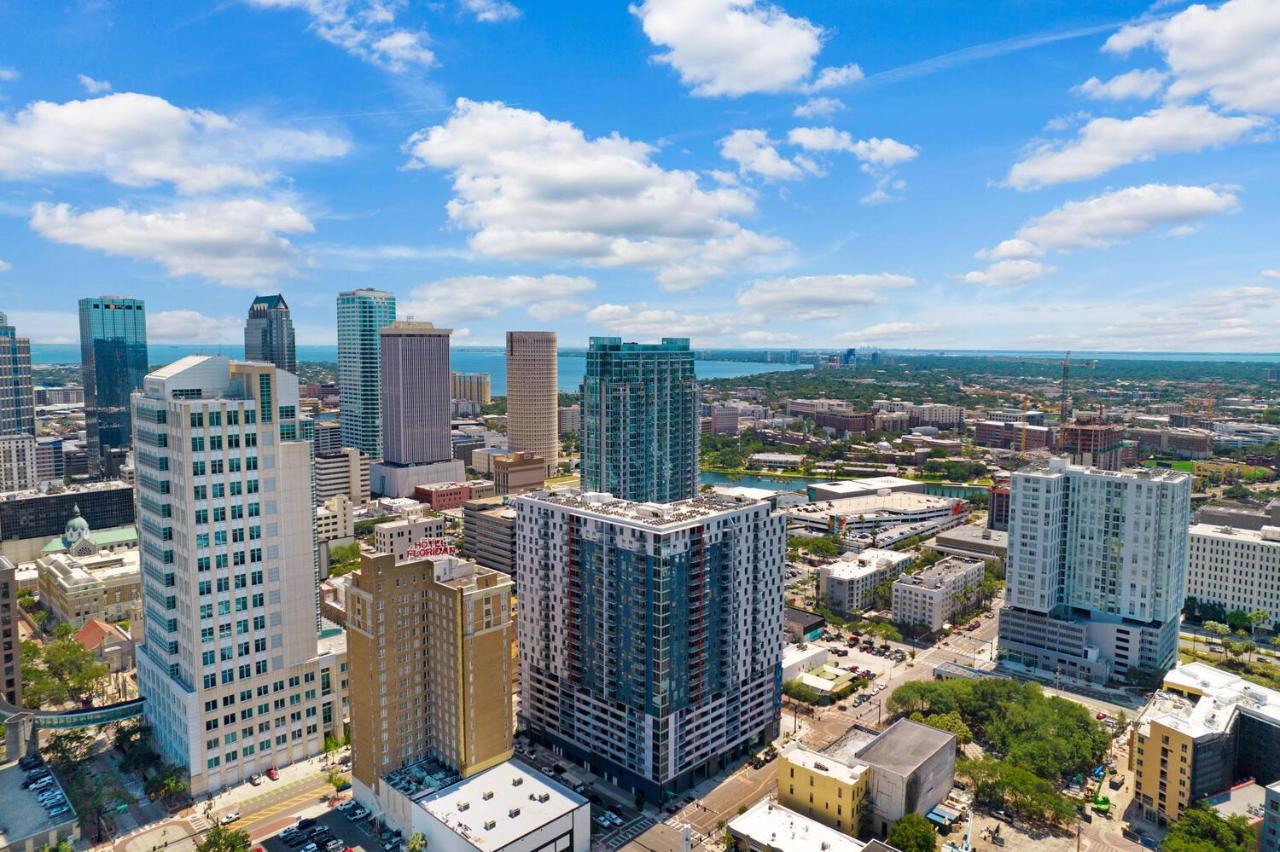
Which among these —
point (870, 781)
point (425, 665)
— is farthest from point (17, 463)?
point (870, 781)

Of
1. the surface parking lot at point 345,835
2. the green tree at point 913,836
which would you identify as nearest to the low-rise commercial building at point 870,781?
the green tree at point 913,836

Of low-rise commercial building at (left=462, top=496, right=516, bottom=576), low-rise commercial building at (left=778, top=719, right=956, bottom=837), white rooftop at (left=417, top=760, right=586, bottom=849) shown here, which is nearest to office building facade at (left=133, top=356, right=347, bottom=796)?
white rooftop at (left=417, top=760, right=586, bottom=849)

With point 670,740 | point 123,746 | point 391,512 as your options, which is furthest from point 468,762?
point 391,512

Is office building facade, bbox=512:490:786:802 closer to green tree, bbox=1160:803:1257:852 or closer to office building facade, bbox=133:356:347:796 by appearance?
office building facade, bbox=133:356:347:796

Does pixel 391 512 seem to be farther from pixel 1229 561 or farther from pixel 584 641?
pixel 1229 561

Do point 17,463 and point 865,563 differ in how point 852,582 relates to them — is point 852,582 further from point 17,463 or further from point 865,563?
point 17,463

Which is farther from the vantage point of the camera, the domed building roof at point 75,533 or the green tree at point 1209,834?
the domed building roof at point 75,533

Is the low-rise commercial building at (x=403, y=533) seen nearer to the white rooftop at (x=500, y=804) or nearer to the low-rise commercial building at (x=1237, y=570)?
the white rooftop at (x=500, y=804)
